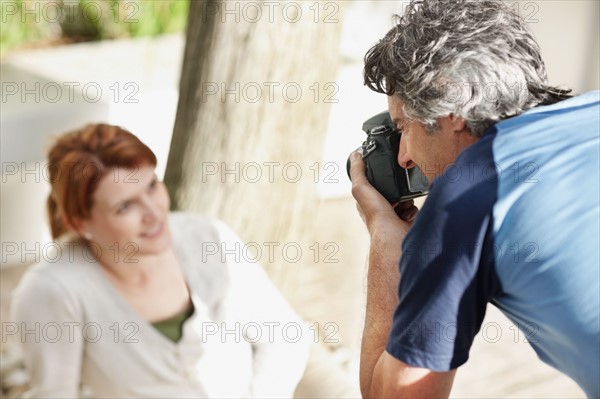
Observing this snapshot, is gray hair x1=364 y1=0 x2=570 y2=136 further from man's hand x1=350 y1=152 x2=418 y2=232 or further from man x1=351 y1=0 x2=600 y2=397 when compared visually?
man's hand x1=350 y1=152 x2=418 y2=232

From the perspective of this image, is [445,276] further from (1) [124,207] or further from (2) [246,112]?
(2) [246,112]

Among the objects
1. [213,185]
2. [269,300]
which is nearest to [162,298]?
[269,300]

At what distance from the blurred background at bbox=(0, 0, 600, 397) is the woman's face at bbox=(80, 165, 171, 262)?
923 millimetres

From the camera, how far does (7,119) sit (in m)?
3.76

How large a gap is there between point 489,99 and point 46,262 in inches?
35.9

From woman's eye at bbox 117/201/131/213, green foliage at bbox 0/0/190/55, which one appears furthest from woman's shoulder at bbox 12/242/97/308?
green foliage at bbox 0/0/190/55

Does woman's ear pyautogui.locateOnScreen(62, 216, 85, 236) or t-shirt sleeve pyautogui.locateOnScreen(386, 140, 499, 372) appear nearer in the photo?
t-shirt sleeve pyautogui.locateOnScreen(386, 140, 499, 372)

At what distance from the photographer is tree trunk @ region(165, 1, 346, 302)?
110 inches

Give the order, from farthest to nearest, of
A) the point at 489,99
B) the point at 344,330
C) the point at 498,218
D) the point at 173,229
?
the point at 344,330, the point at 173,229, the point at 489,99, the point at 498,218

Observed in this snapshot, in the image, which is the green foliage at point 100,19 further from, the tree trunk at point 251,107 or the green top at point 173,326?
the green top at point 173,326

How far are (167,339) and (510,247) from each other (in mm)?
720

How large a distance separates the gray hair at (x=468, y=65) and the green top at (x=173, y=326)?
2.02ft

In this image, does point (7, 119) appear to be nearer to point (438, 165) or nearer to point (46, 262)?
point (46, 262)

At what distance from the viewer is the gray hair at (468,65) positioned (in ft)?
5.44
